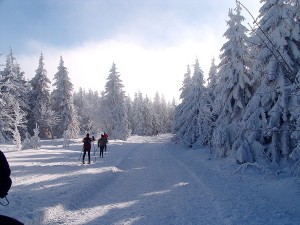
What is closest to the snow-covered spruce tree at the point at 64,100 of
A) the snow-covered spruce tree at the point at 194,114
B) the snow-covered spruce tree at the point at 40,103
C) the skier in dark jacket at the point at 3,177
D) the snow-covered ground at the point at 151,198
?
the snow-covered spruce tree at the point at 40,103

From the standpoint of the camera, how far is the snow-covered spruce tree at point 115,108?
63.8 metres

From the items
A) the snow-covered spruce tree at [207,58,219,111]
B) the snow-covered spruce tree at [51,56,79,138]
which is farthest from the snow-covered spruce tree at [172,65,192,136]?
the snow-covered spruce tree at [51,56,79,138]

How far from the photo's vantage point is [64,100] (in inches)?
2379

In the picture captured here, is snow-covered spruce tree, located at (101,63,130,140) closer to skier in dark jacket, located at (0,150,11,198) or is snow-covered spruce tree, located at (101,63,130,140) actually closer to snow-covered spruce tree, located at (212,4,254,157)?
snow-covered spruce tree, located at (212,4,254,157)

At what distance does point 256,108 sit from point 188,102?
2410cm

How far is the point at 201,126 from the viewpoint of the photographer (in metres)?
39.2

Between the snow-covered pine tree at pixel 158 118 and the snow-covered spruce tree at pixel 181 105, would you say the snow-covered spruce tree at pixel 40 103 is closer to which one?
the snow-covered spruce tree at pixel 181 105

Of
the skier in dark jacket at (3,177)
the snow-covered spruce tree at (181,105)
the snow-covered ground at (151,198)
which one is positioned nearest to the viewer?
the skier in dark jacket at (3,177)

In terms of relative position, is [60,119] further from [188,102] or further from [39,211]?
[39,211]

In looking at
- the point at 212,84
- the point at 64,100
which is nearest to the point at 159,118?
the point at 64,100

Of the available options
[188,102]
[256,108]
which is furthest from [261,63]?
[188,102]

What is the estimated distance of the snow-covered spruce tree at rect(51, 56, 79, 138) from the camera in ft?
197

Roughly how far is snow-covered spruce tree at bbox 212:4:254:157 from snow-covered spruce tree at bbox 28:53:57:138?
36.4 m

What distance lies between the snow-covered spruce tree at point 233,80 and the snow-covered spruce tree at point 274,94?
4155 mm
